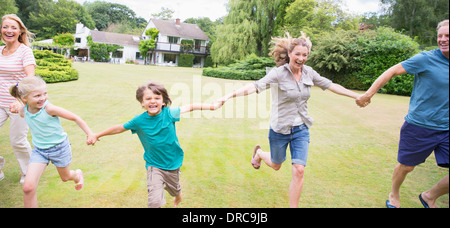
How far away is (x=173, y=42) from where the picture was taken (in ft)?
156

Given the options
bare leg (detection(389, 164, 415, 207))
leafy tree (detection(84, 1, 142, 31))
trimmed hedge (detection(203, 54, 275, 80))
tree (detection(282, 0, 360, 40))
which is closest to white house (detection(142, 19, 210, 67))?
leafy tree (detection(84, 1, 142, 31))

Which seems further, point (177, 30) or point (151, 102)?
point (177, 30)

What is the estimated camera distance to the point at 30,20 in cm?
4991

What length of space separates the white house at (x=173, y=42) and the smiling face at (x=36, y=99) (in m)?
43.0

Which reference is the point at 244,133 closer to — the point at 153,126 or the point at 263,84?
the point at 263,84

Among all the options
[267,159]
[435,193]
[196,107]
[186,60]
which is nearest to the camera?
[196,107]

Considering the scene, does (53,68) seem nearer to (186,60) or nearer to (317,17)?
(317,17)

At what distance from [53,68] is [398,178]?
56.6 feet

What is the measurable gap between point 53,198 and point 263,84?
301cm

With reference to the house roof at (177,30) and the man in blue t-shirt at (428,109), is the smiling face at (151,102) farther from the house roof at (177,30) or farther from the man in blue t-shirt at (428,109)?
the house roof at (177,30)

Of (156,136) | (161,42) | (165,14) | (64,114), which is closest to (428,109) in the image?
(156,136)

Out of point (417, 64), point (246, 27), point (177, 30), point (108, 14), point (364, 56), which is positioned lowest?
point (417, 64)
